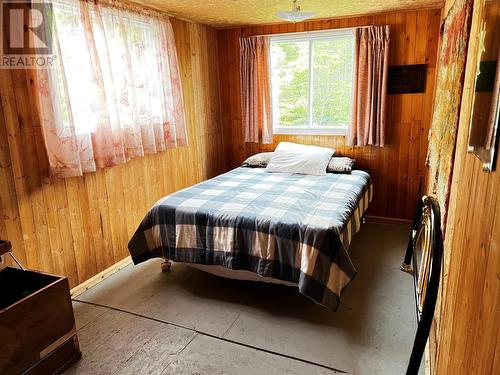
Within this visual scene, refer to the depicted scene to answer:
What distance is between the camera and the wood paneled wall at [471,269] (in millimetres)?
750

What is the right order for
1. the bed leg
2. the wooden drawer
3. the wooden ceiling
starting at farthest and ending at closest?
the wooden ceiling → the bed leg → the wooden drawer

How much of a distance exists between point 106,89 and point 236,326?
2.00 meters

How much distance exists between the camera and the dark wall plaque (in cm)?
361

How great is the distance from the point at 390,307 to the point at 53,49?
2.81m

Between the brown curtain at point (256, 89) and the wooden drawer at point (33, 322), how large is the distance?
2935 mm

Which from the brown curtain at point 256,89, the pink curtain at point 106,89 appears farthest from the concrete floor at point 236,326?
the brown curtain at point 256,89

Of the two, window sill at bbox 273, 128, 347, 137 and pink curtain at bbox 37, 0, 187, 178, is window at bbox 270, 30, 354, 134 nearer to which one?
window sill at bbox 273, 128, 347, 137

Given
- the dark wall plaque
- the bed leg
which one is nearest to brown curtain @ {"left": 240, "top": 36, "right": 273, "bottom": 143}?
the dark wall plaque

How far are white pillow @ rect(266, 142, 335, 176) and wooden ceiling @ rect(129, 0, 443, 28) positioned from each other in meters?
1.38

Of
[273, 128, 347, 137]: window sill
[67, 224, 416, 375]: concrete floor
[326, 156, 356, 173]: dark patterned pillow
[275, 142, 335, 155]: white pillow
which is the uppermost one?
[273, 128, 347, 137]: window sill

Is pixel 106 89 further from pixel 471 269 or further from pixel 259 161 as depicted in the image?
pixel 471 269

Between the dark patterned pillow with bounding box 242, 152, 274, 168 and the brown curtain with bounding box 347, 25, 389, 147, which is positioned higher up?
the brown curtain with bounding box 347, 25, 389, 147

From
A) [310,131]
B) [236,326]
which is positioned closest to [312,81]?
[310,131]

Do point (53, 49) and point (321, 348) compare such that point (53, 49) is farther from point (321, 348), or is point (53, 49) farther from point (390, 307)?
point (390, 307)
